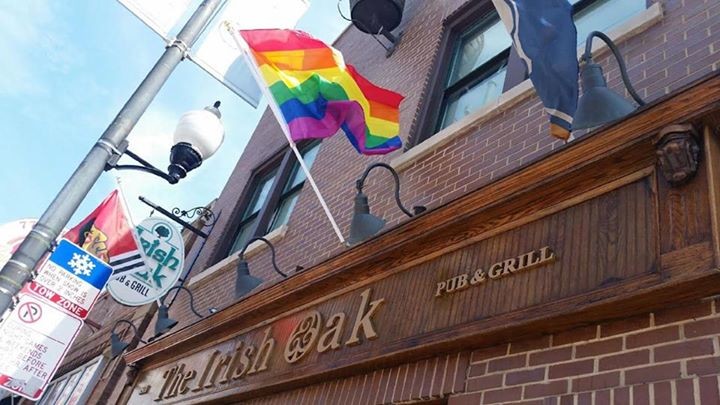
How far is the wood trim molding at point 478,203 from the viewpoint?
8.51 ft

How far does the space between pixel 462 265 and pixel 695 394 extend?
1.52 meters

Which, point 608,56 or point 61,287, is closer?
point 608,56

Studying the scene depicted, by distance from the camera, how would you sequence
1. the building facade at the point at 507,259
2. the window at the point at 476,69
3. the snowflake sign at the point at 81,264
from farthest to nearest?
the window at the point at 476,69 → the snowflake sign at the point at 81,264 → the building facade at the point at 507,259

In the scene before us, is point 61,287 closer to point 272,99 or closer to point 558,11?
point 272,99

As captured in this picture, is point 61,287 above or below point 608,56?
below

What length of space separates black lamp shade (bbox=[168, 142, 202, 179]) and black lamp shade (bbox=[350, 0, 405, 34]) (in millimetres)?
2675

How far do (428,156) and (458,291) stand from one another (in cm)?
187

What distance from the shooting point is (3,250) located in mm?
6371

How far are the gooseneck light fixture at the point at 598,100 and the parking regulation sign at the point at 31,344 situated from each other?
4.59 metres

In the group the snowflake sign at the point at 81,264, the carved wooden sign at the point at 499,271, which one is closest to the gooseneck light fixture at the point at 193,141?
the snowflake sign at the point at 81,264

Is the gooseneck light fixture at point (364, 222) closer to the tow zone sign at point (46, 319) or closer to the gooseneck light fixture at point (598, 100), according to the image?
the gooseneck light fixture at point (598, 100)

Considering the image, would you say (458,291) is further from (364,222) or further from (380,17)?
(380,17)

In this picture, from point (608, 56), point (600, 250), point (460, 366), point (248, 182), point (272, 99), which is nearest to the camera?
point (600, 250)

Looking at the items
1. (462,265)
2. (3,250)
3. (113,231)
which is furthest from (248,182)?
(462,265)
